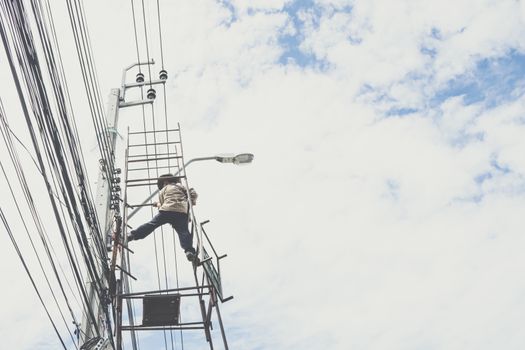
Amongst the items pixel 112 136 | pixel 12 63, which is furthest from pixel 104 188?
pixel 12 63

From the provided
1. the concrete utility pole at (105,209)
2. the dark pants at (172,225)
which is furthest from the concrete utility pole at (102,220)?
the dark pants at (172,225)

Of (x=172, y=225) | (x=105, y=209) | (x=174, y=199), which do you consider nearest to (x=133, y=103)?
(x=105, y=209)

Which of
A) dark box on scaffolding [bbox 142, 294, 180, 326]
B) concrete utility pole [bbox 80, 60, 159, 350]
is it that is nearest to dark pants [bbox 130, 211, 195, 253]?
concrete utility pole [bbox 80, 60, 159, 350]

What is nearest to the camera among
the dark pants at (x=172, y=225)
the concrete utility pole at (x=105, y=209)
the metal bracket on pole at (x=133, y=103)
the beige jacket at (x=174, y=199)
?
the concrete utility pole at (x=105, y=209)

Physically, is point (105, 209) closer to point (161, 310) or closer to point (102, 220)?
point (102, 220)

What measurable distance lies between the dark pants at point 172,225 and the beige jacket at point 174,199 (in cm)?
6

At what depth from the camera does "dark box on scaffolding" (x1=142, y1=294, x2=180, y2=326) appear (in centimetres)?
500

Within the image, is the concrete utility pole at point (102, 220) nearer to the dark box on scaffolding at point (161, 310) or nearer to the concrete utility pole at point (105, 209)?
the concrete utility pole at point (105, 209)

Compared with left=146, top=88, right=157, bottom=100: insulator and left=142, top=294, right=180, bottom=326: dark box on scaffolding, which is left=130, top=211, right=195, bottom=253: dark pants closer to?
left=142, top=294, right=180, bottom=326: dark box on scaffolding

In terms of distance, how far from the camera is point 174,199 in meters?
6.33

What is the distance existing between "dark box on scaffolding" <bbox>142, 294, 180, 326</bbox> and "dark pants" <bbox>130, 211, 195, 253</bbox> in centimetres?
98

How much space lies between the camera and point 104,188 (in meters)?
6.61

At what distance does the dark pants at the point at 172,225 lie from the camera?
603 centimetres

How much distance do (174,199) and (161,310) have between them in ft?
5.41
